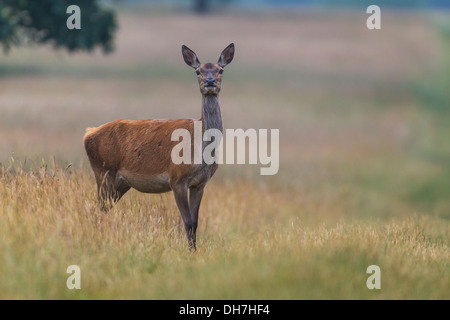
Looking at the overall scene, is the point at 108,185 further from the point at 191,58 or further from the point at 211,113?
the point at 191,58

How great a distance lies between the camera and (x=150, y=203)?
11312mm

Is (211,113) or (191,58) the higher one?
(191,58)

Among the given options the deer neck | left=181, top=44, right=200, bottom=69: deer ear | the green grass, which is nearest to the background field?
the green grass

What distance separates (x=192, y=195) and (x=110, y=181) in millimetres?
1362

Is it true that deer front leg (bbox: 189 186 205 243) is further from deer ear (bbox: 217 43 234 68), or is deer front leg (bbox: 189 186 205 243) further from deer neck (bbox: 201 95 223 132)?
deer ear (bbox: 217 43 234 68)

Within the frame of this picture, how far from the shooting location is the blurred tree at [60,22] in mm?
32344

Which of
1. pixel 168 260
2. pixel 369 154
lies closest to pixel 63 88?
pixel 369 154

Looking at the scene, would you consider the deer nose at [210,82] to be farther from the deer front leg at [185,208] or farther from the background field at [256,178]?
the background field at [256,178]

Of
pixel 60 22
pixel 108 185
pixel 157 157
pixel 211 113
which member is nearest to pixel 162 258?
pixel 157 157

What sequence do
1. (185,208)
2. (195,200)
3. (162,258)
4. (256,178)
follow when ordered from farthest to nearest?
(256,178)
(195,200)
(185,208)
(162,258)

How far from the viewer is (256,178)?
17484 millimetres

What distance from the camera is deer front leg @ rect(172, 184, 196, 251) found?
9578mm

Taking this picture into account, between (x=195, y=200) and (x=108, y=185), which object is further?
(x=108, y=185)

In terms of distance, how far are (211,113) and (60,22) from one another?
2487 cm
